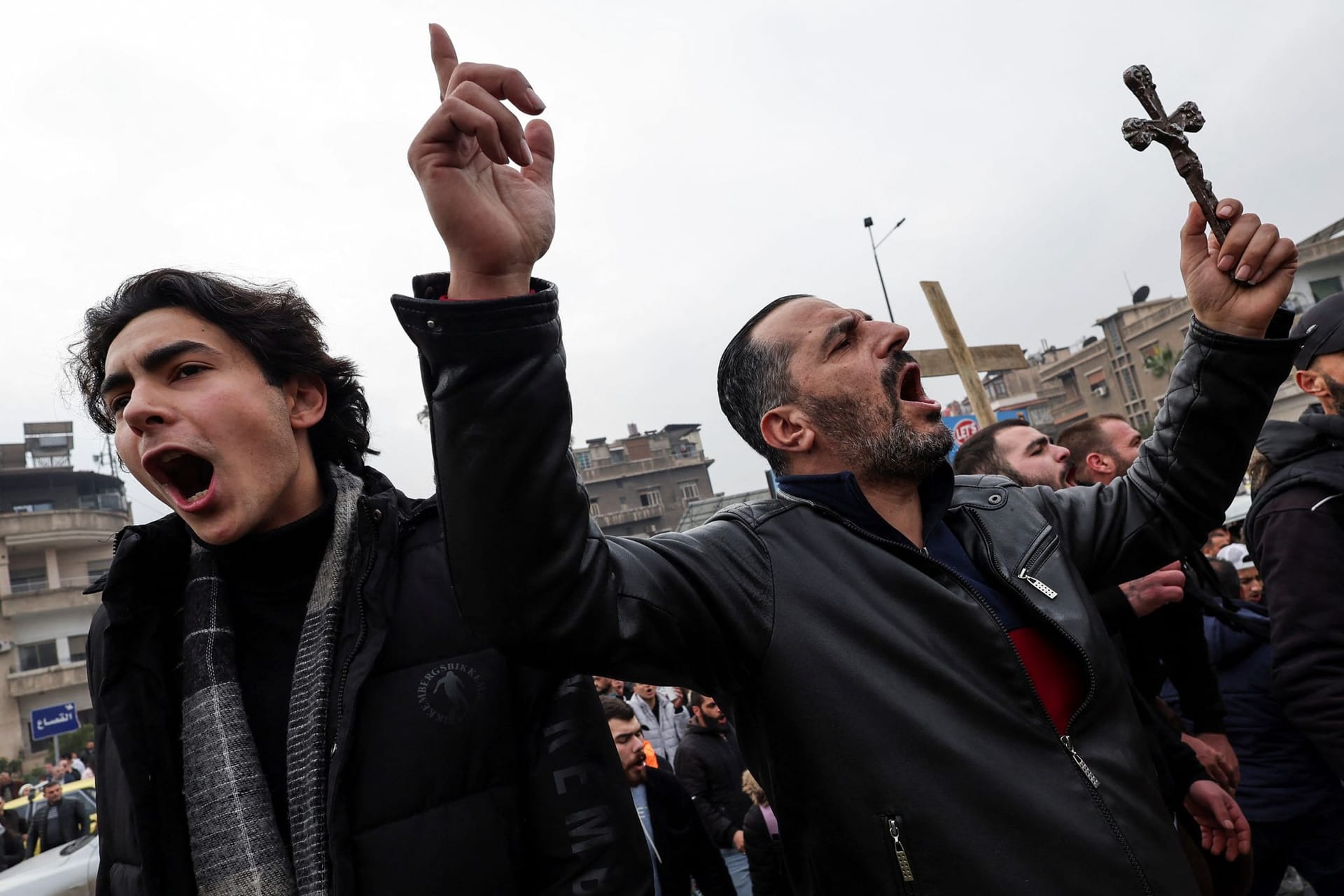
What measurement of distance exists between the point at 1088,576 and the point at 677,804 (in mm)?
3172

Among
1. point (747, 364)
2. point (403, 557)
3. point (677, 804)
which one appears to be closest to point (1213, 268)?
point (747, 364)

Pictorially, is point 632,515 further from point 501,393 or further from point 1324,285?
point 501,393

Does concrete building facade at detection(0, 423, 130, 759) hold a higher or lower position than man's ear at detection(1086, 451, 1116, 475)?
higher

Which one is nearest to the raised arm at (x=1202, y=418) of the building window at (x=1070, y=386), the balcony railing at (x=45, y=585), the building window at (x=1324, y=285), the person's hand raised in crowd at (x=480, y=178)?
the person's hand raised in crowd at (x=480, y=178)

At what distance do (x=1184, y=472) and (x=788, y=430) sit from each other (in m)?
0.99

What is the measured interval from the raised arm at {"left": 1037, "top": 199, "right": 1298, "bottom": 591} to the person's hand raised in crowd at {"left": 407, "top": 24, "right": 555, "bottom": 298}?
1516 mm

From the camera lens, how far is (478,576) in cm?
127

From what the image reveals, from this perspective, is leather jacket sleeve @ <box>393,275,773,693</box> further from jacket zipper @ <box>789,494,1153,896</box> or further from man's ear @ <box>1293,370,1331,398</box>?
man's ear @ <box>1293,370,1331,398</box>

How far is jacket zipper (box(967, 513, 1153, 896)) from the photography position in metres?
1.55

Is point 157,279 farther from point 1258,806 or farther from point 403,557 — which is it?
point 1258,806

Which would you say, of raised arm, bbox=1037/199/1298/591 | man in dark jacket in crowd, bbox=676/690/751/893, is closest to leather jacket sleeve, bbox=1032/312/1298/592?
raised arm, bbox=1037/199/1298/591

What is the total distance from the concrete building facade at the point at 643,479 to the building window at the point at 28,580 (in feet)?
97.5

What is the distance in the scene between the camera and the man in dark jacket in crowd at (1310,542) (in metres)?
2.77

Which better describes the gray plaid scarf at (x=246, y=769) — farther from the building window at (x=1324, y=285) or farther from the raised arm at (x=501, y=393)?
the building window at (x=1324, y=285)
